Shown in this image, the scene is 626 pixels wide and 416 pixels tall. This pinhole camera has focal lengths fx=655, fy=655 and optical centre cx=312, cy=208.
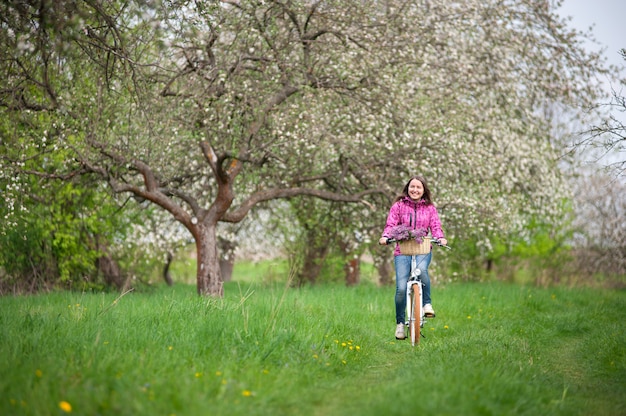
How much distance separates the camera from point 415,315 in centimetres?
781

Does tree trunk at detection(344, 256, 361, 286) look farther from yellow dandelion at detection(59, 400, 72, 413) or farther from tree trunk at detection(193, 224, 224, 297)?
yellow dandelion at detection(59, 400, 72, 413)

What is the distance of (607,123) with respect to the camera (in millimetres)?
8148

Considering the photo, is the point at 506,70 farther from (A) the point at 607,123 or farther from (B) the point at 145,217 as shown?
(B) the point at 145,217

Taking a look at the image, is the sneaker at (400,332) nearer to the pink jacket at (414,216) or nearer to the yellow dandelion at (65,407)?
the pink jacket at (414,216)

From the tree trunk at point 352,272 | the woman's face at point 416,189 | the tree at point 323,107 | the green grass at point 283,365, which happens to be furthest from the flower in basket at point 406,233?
the tree trunk at point 352,272

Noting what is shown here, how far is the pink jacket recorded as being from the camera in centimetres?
805

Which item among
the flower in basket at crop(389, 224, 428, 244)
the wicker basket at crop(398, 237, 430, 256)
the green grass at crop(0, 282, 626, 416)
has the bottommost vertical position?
the green grass at crop(0, 282, 626, 416)

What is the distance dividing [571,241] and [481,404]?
A: 16.0 meters

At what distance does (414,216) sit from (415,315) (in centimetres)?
120

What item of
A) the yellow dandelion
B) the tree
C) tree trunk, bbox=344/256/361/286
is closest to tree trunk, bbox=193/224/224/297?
the tree

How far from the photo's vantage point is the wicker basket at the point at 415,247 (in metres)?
7.72

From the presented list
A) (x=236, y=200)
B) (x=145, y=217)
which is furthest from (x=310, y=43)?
(x=145, y=217)

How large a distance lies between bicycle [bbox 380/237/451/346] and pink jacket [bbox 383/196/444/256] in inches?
7.3

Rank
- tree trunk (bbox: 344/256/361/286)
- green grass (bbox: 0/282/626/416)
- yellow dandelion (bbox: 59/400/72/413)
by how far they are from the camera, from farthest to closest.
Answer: tree trunk (bbox: 344/256/361/286) → green grass (bbox: 0/282/626/416) → yellow dandelion (bbox: 59/400/72/413)
